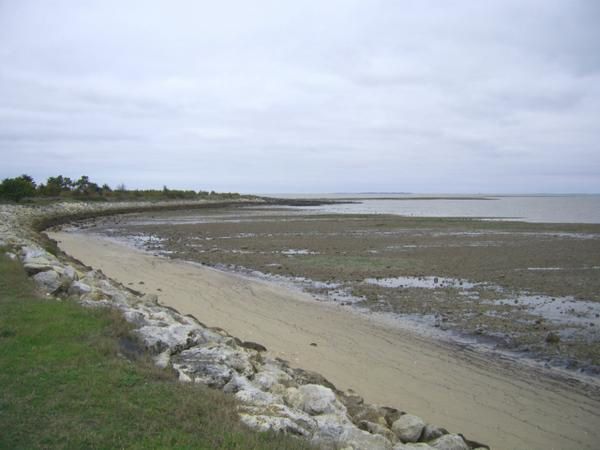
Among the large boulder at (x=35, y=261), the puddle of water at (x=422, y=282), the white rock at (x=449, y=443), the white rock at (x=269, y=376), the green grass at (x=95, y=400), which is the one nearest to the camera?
the green grass at (x=95, y=400)

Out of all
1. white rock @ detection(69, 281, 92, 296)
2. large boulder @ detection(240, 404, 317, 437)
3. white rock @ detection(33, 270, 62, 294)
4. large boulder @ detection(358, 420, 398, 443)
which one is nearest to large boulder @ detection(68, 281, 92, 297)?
white rock @ detection(69, 281, 92, 296)

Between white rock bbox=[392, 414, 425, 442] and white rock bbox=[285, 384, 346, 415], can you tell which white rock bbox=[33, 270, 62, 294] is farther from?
white rock bbox=[392, 414, 425, 442]

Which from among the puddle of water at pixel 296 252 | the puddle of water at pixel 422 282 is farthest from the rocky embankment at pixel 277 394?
the puddle of water at pixel 296 252

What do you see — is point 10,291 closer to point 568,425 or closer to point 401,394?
point 401,394

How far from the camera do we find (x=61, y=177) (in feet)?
243

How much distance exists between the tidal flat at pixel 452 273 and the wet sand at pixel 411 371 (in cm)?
114

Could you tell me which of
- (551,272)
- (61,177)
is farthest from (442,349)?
(61,177)

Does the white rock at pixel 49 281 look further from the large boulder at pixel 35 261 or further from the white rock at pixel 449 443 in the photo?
the white rock at pixel 449 443

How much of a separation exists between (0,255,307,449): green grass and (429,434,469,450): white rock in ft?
5.85

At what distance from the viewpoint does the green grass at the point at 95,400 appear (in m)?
4.08

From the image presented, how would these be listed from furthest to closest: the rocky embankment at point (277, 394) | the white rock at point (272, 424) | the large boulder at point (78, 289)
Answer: the large boulder at point (78, 289)
the rocky embankment at point (277, 394)
the white rock at point (272, 424)

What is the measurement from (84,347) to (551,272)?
1618 cm

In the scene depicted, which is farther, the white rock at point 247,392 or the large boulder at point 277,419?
the white rock at point 247,392

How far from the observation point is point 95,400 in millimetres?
4672
